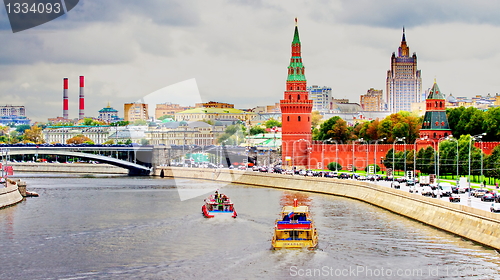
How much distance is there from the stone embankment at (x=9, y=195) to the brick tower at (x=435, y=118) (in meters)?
46.4

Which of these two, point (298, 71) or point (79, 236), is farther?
point (298, 71)

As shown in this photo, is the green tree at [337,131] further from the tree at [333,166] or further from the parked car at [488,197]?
the parked car at [488,197]

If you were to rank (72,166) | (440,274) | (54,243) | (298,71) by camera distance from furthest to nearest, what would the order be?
(72,166)
(298,71)
(54,243)
(440,274)

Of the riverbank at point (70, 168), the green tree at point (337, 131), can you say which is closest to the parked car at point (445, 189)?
the green tree at point (337, 131)

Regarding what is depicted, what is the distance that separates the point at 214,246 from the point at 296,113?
234 ft

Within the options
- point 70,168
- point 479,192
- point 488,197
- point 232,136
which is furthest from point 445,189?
point 232,136

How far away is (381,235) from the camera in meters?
46.8

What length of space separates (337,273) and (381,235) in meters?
10.3

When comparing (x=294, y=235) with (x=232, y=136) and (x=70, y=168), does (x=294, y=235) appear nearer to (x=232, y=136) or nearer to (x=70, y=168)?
(x=70, y=168)

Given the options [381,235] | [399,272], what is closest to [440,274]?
[399,272]

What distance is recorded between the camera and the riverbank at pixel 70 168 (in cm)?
12950

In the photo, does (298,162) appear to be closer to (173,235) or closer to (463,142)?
(463,142)

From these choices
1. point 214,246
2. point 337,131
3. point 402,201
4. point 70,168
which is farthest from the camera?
point 70,168

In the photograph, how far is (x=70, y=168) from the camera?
133 m
